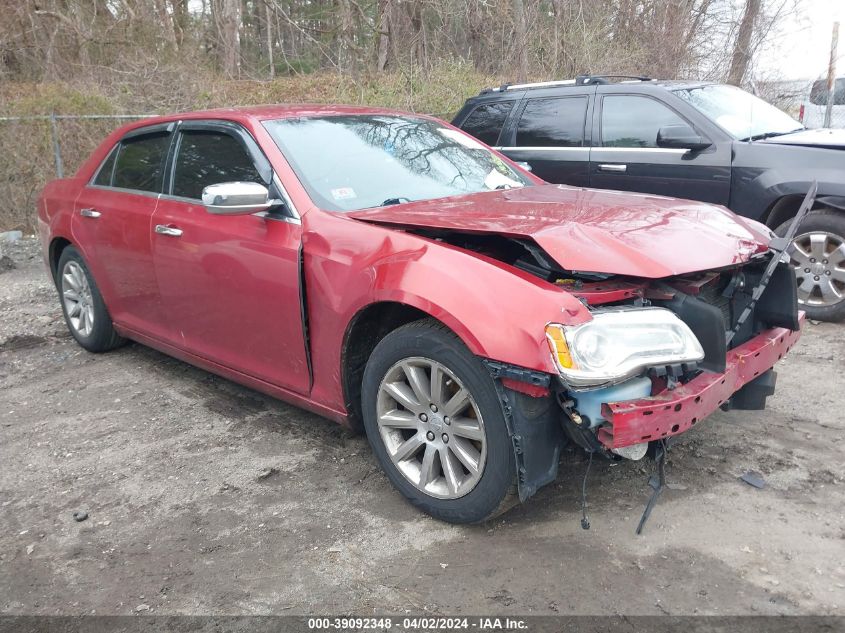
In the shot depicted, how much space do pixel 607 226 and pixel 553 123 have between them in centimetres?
436

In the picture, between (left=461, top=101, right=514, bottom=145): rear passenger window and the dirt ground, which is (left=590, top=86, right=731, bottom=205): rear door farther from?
the dirt ground

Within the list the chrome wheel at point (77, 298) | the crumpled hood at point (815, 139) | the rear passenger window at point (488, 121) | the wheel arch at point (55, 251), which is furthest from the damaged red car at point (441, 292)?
the rear passenger window at point (488, 121)

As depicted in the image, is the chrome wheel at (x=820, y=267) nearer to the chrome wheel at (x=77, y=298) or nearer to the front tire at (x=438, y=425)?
the front tire at (x=438, y=425)

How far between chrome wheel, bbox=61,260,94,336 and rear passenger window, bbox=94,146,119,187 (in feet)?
2.19

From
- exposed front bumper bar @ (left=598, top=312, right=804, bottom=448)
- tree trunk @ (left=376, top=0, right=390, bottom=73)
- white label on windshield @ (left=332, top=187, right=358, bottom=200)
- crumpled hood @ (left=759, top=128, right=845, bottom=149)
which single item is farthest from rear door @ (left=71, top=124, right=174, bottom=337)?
tree trunk @ (left=376, top=0, right=390, bottom=73)

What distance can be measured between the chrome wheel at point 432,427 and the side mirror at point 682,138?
3956mm

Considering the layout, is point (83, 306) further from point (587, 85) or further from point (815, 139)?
point (815, 139)

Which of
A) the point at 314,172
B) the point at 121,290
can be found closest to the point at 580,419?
the point at 314,172

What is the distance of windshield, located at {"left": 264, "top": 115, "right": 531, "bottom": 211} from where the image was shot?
355 centimetres

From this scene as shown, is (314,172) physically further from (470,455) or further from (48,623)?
(48,623)

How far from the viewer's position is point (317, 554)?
9.33ft

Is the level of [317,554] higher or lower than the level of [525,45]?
lower

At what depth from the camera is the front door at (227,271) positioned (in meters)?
3.46

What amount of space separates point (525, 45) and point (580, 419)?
582 inches
